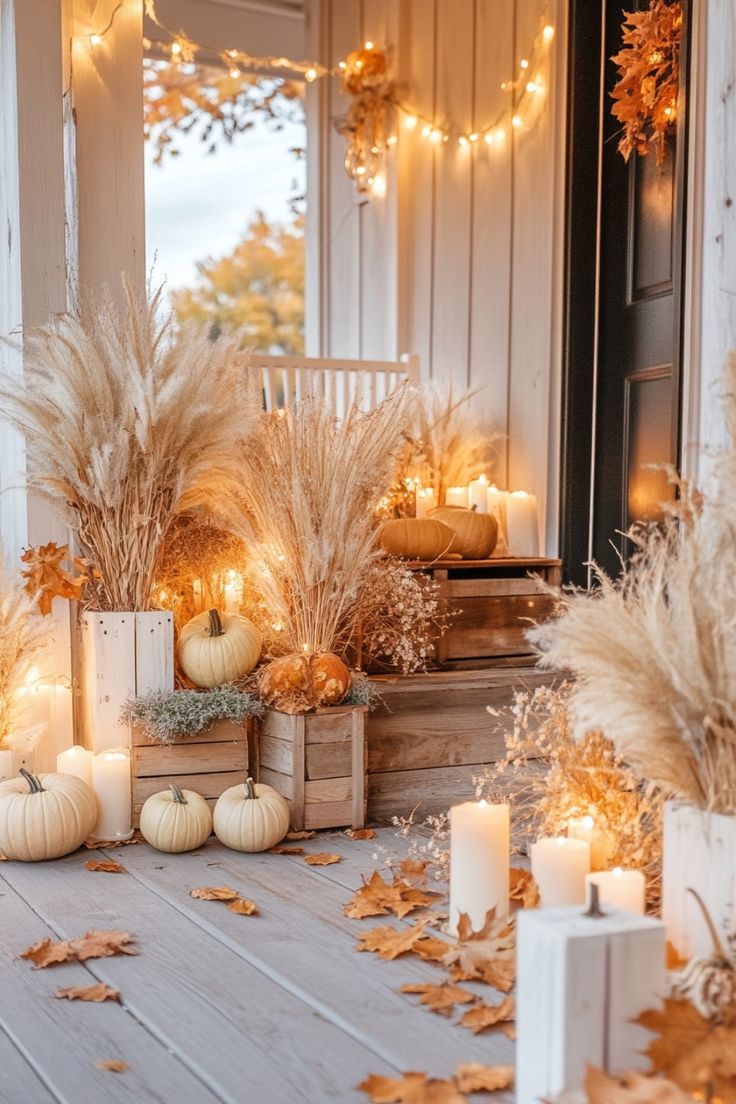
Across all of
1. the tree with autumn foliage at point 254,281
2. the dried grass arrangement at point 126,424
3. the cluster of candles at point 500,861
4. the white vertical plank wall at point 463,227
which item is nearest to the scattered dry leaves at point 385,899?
the cluster of candles at point 500,861

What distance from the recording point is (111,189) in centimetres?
328

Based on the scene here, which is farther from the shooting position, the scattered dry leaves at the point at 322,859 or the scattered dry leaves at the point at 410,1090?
the scattered dry leaves at the point at 322,859

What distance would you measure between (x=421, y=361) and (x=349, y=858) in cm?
286

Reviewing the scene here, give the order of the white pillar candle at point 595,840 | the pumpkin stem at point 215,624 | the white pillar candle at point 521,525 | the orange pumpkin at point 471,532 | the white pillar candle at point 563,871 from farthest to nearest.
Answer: the white pillar candle at point 521,525
the orange pumpkin at point 471,532
the pumpkin stem at point 215,624
the white pillar candle at point 595,840
the white pillar candle at point 563,871

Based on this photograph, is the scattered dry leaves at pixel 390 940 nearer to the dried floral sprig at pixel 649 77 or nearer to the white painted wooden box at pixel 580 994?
the white painted wooden box at pixel 580 994

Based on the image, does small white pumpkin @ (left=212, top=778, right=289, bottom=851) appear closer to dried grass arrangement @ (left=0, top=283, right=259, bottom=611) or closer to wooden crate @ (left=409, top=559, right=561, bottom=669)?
dried grass arrangement @ (left=0, top=283, right=259, bottom=611)

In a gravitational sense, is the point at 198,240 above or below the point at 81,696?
above

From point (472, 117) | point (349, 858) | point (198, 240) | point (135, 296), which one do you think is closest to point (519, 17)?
point (472, 117)

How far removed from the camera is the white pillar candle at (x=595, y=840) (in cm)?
218

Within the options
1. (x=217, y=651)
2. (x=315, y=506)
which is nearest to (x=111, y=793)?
(x=217, y=651)

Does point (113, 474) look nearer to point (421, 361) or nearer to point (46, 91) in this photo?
point (46, 91)

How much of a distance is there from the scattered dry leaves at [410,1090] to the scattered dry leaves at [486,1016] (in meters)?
0.19

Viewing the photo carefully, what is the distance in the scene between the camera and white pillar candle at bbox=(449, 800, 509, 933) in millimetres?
2119

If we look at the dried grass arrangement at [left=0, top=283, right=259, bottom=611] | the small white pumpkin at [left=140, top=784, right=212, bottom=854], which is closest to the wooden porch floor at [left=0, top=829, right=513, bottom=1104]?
the small white pumpkin at [left=140, top=784, right=212, bottom=854]
